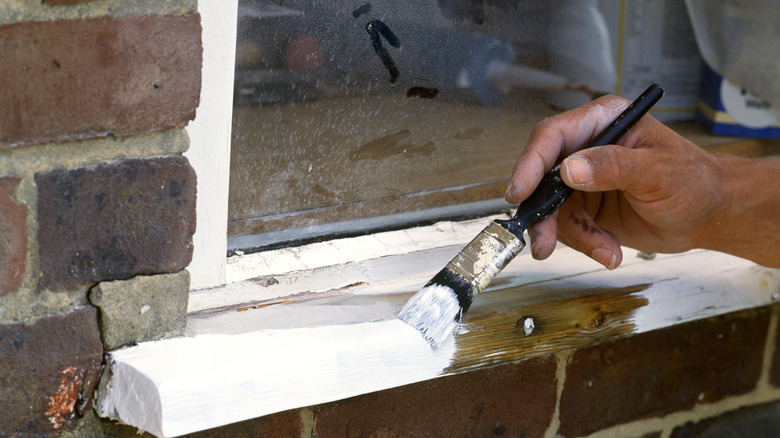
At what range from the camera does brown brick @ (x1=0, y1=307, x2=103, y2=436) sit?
726 millimetres

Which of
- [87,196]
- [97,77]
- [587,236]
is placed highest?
[97,77]

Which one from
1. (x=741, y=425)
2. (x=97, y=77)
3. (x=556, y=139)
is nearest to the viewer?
(x=97, y=77)

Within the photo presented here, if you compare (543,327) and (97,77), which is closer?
(97,77)

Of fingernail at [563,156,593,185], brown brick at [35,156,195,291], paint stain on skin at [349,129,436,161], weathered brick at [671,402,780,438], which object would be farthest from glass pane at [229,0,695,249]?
weathered brick at [671,402,780,438]

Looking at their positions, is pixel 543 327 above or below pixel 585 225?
below

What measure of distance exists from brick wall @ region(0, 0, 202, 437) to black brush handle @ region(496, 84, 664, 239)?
36cm

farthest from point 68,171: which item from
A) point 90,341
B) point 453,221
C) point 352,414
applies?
point 453,221

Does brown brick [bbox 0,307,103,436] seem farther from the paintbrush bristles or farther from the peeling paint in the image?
the paintbrush bristles

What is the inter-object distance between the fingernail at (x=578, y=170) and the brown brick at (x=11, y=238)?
0.53 meters

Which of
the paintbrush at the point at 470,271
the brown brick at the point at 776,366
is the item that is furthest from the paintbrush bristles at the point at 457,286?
the brown brick at the point at 776,366

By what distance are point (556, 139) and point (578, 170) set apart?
9 centimetres

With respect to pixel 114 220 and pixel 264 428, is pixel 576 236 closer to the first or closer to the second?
pixel 264 428

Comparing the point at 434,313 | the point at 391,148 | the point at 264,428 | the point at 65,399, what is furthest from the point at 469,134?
the point at 65,399

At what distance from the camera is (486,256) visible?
86cm
